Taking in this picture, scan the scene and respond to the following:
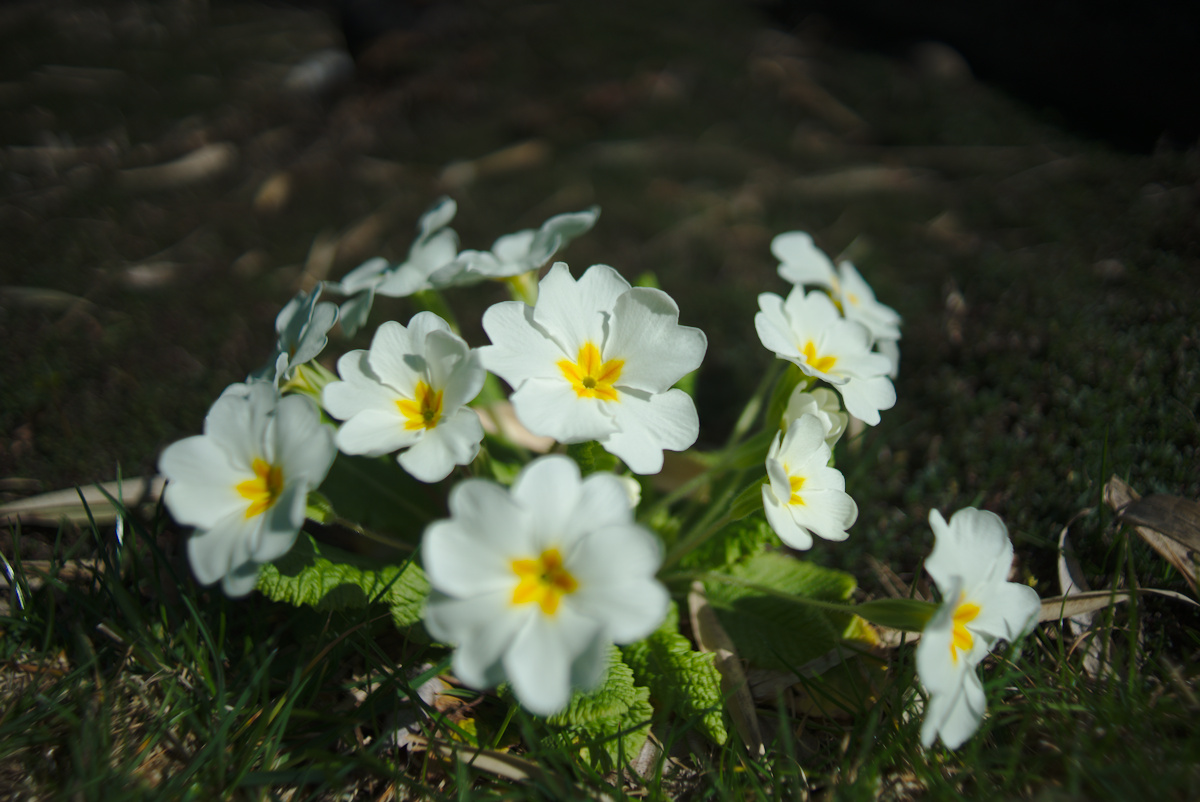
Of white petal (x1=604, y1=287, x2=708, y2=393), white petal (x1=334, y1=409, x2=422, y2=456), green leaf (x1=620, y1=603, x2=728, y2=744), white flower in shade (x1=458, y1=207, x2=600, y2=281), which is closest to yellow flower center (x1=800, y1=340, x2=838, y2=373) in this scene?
white petal (x1=604, y1=287, x2=708, y2=393)

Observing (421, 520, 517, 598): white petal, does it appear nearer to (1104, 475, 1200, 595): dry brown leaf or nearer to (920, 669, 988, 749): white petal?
(920, 669, 988, 749): white petal

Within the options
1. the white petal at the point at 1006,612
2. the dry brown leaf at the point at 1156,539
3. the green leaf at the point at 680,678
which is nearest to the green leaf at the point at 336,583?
the green leaf at the point at 680,678

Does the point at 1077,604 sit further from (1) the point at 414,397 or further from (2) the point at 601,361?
(1) the point at 414,397

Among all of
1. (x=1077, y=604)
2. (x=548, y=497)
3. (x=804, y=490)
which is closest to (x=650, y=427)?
(x=548, y=497)

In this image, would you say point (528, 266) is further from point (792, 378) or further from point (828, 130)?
point (828, 130)

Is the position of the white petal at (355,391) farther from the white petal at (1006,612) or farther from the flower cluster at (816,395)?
the white petal at (1006,612)

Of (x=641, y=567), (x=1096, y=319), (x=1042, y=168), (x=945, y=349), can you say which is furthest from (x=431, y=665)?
(x=1042, y=168)
